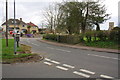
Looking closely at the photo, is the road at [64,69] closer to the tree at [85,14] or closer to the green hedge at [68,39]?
the green hedge at [68,39]

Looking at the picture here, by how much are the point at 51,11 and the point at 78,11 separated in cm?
1342

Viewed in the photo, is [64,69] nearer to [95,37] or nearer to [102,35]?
[102,35]

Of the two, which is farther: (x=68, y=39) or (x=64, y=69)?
(x=68, y=39)

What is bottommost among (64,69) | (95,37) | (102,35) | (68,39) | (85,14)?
(64,69)

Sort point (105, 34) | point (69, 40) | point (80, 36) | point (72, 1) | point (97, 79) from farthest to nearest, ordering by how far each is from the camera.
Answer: point (72, 1) → point (69, 40) → point (80, 36) → point (105, 34) → point (97, 79)

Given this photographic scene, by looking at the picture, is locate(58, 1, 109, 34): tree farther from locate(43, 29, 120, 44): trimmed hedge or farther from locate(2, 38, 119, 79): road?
locate(2, 38, 119, 79): road

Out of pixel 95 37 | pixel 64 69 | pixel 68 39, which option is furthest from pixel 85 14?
pixel 64 69

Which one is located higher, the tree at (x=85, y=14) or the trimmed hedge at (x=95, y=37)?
the tree at (x=85, y=14)

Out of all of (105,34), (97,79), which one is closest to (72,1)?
(105,34)

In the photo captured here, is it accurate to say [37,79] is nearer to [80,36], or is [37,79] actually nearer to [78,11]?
[80,36]

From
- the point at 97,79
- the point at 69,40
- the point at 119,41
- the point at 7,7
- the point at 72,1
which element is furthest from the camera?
the point at 72,1

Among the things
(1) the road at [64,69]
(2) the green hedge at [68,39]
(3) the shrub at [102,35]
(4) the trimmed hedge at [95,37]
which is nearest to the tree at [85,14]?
(2) the green hedge at [68,39]

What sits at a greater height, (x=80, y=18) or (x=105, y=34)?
(x=80, y=18)

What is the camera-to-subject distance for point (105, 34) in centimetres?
1939
